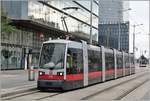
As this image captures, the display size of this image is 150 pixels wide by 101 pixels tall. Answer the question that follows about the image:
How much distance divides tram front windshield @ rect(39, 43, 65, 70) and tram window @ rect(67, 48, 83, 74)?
1.81 ft

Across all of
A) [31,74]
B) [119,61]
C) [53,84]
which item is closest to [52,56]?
[53,84]

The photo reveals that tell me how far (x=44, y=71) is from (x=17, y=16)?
3765 centimetres

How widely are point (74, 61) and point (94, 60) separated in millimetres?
5712

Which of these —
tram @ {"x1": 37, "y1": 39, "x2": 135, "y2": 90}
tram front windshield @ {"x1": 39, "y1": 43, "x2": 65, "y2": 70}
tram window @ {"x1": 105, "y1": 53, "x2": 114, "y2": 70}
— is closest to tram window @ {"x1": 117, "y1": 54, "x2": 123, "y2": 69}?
tram window @ {"x1": 105, "y1": 53, "x2": 114, "y2": 70}

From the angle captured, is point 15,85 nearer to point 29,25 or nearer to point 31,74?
point 31,74

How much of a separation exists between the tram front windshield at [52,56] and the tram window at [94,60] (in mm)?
4908

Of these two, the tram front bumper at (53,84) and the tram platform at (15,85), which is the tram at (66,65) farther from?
the tram platform at (15,85)

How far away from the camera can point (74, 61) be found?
2325cm

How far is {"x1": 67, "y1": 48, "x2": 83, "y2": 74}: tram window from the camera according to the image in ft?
73.8

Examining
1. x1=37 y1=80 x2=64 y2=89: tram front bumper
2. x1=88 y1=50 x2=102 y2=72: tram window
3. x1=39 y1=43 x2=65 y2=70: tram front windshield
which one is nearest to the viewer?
x1=37 y1=80 x2=64 y2=89: tram front bumper

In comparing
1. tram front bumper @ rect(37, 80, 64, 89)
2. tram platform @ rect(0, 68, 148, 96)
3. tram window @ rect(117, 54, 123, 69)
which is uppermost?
tram window @ rect(117, 54, 123, 69)

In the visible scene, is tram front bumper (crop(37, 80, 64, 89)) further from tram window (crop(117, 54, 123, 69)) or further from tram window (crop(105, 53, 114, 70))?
tram window (crop(117, 54, 123, 69))

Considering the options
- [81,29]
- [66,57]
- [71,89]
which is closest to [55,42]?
[66,57]

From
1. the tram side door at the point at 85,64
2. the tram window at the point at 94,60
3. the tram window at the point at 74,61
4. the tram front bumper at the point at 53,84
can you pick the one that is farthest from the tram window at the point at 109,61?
the tram front bumper at the point at 53,84
